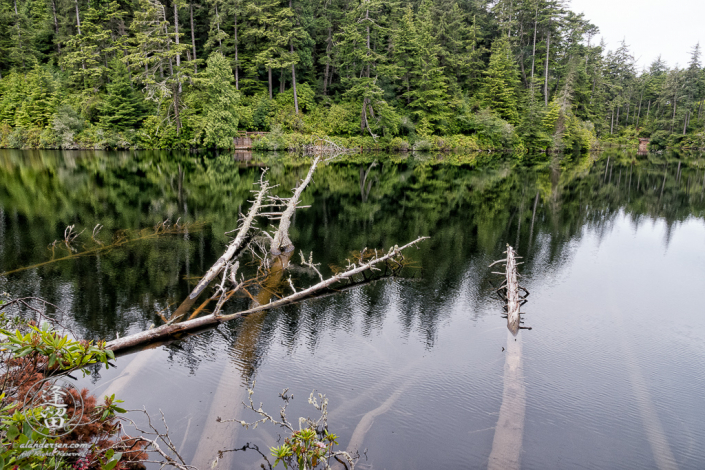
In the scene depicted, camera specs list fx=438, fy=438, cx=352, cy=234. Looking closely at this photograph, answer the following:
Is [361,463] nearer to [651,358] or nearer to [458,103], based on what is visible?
[651,358]

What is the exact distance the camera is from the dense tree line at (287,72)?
41500mm

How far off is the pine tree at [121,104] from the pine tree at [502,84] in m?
37.7

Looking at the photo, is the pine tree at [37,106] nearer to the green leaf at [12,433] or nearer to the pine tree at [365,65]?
the pine tree at [365,65]

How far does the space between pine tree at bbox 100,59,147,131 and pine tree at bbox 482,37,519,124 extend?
3773 centimetres

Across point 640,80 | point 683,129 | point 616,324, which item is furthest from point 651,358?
point 640,80

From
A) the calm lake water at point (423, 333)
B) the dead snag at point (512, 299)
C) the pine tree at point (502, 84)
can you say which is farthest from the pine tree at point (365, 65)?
the dead snag at point (512, 299)

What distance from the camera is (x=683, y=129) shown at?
63.3 meters

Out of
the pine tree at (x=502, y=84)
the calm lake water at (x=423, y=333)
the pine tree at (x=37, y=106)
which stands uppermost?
the pine tree at (x=502, y=84)

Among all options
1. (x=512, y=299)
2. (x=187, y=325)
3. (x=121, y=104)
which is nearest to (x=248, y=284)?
(x=187, y=325)

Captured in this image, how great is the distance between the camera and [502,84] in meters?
50.5

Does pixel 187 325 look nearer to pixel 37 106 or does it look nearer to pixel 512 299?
pixel 512 299

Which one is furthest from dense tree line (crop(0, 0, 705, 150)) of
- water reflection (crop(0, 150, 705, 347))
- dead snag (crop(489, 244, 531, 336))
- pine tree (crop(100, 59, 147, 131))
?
dead snag (crop(489, 244, 531, 336))

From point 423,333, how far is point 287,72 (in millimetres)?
44832

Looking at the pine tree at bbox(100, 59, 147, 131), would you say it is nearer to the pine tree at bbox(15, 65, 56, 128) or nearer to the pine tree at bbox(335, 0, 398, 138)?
the pine tree at bbox(15, 65, 56, 128)
